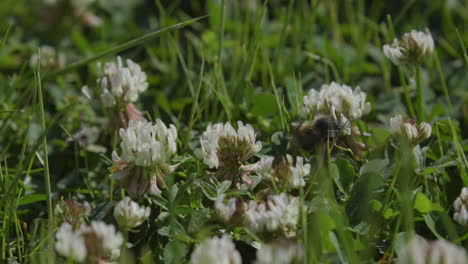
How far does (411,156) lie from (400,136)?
0.20 feet

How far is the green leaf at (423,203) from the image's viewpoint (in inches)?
48.0

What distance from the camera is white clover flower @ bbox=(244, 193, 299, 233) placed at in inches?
42.5

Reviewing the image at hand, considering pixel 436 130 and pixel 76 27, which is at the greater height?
pixel 76 27

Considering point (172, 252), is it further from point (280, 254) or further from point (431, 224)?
point (431, 224)

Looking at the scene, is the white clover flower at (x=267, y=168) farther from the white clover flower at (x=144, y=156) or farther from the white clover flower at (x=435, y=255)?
the white clover flower at (x=435, y=255)

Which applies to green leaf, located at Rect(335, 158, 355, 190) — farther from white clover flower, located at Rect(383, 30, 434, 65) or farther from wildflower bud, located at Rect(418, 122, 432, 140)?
white clover flower, located at Rect(383, 30, 434, 65)

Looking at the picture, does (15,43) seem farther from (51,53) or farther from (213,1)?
(213,1)

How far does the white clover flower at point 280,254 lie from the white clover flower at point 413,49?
0.62 m

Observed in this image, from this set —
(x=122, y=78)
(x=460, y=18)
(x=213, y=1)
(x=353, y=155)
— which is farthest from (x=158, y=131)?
(x=460, y=18)

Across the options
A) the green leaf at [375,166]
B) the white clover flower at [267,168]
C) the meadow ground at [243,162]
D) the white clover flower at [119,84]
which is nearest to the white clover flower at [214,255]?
the meadow ground at [243,162]

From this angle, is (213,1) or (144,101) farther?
(213,1)

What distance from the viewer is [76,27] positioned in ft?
8.48

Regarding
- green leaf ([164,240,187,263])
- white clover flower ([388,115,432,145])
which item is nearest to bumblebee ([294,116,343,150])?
white clover flower ([388,115,432,145])

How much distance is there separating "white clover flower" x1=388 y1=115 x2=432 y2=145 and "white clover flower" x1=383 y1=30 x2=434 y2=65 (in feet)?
0.65
